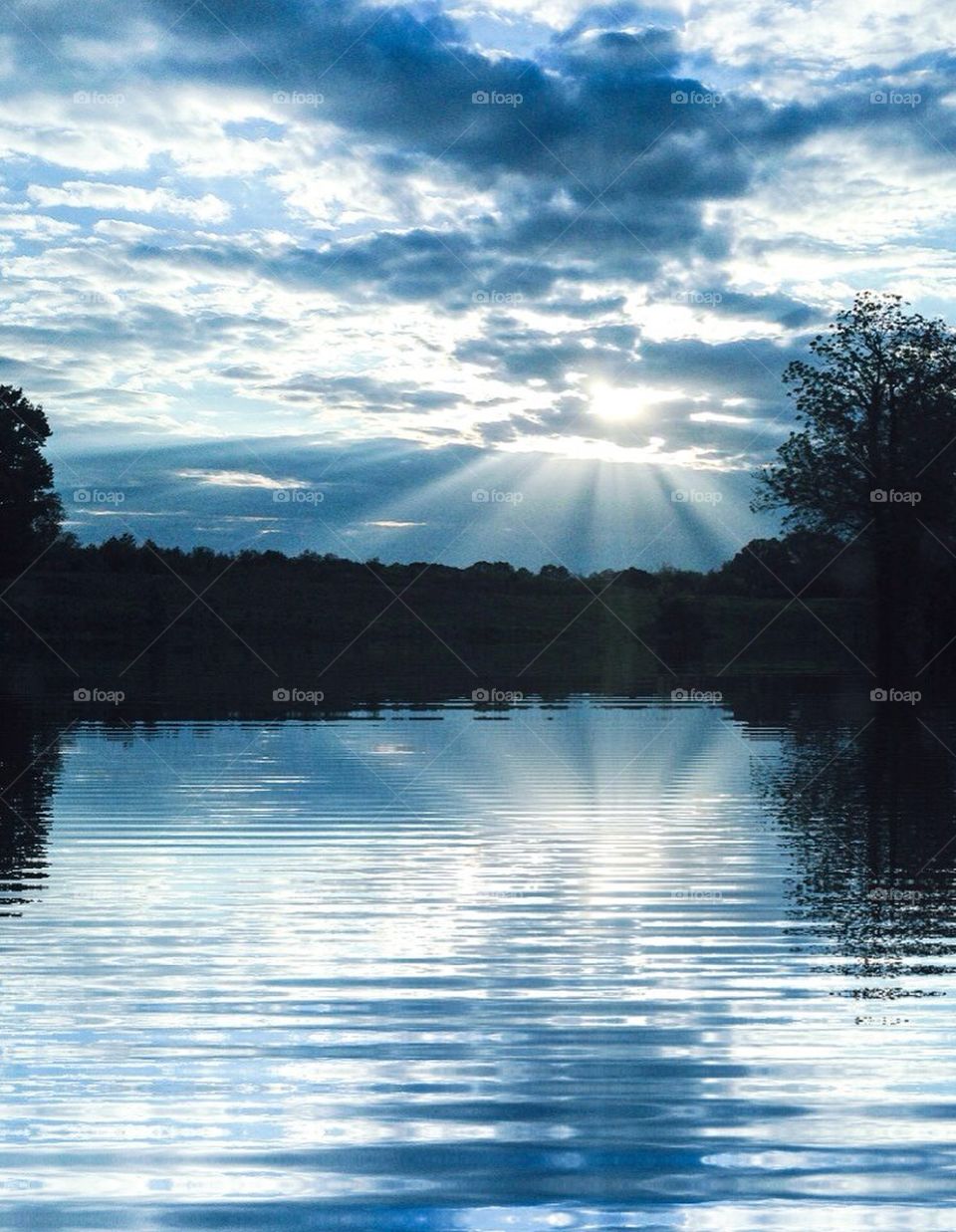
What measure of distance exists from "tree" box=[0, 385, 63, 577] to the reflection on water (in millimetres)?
48359

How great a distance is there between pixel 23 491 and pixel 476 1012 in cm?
5928

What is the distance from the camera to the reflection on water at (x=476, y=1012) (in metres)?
5.59

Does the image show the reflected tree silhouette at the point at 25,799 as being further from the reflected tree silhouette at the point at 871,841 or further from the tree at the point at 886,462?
the tree at the point at 886,462

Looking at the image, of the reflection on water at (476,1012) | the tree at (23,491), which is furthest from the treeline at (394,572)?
the reflection on water at (476,1012)

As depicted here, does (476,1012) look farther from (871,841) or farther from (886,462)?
(886,462)

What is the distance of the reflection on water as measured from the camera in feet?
18.3

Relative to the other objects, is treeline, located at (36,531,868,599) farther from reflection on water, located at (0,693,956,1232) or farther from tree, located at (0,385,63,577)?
reflection on water, located at (0,693,956,1232)

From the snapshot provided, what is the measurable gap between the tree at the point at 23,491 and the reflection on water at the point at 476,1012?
48.4 m

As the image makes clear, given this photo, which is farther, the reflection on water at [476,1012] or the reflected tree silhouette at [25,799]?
the reflected tree silhouette at [25,799]

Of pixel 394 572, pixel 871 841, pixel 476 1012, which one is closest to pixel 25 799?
pixel 871 841

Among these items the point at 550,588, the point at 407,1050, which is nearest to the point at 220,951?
the point at 407,1050

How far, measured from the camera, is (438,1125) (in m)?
6.15

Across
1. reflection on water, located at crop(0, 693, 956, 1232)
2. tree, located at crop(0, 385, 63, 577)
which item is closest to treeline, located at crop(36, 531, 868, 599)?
tree, located at crop(0, 385, 63, 577)

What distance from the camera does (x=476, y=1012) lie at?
792cm
